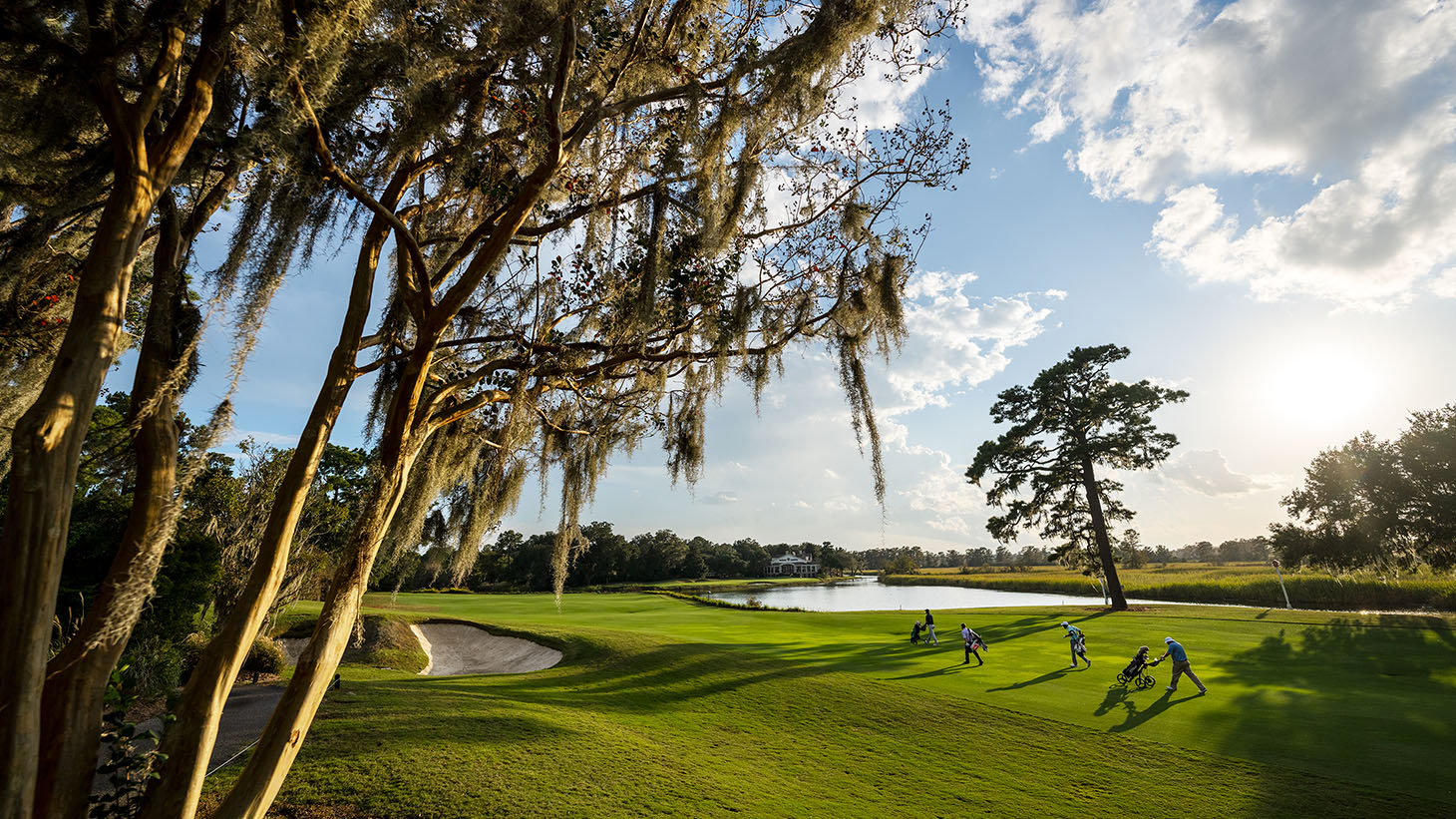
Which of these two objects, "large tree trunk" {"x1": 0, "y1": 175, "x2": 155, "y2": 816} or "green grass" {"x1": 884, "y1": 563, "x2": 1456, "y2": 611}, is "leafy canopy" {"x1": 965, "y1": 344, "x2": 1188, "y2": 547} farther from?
"large tree trunk" {"x1": 0, "y1": 175, "x2": 155, "y2": 816}

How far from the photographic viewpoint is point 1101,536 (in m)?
20.5

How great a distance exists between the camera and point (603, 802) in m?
4.75

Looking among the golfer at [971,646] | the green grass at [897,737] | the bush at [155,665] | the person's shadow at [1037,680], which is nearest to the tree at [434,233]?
the green grass at [897,737]

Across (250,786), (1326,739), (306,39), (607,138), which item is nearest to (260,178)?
(306,39)

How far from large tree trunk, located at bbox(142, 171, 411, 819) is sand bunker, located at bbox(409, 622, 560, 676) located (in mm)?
11008

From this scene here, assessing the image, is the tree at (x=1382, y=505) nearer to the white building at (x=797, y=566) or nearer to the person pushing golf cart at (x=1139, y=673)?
the person pushing golf cart at (x=1139, y=673)

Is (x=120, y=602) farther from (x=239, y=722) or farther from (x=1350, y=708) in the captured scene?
(x=1350, y=708)

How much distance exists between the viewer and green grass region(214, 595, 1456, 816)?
496cm

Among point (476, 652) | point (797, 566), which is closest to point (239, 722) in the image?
point (476, 652)

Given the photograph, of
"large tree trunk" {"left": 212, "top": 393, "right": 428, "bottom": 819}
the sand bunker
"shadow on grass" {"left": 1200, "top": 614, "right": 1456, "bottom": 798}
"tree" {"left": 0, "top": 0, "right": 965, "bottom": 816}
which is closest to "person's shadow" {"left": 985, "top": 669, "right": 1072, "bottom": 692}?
"shadow on grass" {"left": 1200, "top": 614, "right": 1456, "bottom": 798}

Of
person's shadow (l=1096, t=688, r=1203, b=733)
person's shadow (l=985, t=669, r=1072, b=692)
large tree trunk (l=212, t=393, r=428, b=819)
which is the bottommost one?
person's shadow (l=1096, t=688, r=1203, b=733)

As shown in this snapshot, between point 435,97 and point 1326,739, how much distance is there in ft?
35.9

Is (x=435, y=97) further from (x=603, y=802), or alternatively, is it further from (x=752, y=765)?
(x=752, y=765)

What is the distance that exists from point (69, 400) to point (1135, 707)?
11238 mm
